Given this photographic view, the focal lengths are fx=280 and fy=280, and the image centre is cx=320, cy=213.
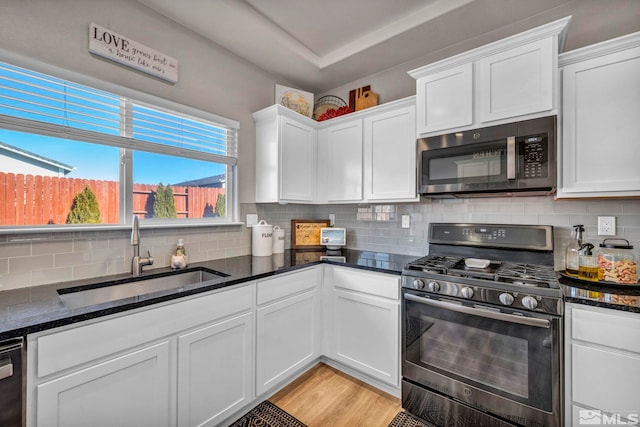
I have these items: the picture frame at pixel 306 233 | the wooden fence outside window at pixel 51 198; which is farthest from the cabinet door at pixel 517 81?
the wooden fence outside window at pixel 51 198

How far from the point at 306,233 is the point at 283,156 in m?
0.85

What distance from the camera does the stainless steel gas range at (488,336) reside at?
4.57 feet

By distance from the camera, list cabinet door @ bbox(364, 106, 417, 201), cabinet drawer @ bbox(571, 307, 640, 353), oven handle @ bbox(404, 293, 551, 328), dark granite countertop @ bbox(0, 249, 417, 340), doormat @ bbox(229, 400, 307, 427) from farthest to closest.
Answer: cabinet door @ bbox(364, 106, 417, 201) → doormat @ bbox(229, 400, 307, 427) → oven handle @ bbox(404, 293, 551, 328) → cabinet drawer @ bbox(571, 307, 640, 353) → dark granite countertop @ bbox(0, 249, 417, 340)

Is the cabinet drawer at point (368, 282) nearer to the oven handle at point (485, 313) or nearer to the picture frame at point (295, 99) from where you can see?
the oven handle at point (485, 313)

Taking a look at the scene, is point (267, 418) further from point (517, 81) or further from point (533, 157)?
point (517, 81)

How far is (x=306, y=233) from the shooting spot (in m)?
2.87

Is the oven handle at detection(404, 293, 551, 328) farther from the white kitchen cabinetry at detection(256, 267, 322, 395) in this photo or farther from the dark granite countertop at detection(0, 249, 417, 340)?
the white kitchen cabinetry at detection(256, 267, 322, 395)

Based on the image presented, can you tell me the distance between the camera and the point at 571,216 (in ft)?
5.95

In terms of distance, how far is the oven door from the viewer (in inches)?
54.4

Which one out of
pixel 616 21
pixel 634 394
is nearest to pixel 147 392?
pixel 634 394

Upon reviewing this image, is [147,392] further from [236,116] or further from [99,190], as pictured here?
[236,116]

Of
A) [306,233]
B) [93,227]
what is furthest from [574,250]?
[93,227]

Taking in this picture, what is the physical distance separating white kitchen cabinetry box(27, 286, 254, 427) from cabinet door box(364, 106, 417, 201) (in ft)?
4.40

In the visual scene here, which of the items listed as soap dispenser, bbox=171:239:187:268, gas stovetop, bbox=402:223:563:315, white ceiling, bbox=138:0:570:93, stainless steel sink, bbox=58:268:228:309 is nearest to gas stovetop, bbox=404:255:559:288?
gas stovetop, bbox=402:223:563:315
